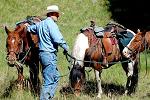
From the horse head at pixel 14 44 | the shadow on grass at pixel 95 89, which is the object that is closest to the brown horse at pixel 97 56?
the shadow on grass at pixel 95 89

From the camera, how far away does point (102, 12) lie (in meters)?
25.2

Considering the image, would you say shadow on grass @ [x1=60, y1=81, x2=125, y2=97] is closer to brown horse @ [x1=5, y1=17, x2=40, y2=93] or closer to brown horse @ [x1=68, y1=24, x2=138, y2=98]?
brown horse @ [x1=68, y1=24, x2=138, y2=98]

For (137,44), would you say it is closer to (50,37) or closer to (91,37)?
(91,37)

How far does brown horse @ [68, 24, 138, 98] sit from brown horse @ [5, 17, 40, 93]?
0.87m

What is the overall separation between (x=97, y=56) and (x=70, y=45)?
715 cm

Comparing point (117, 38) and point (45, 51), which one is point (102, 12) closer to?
point (117, 38)

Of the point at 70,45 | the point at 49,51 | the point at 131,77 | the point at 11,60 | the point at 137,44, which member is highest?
the point at 70,45

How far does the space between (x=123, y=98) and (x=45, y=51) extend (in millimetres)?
2480

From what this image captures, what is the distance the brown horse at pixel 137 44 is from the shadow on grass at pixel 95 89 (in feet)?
3.44

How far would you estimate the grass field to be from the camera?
9789mm

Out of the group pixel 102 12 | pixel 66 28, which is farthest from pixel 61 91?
pixel 102 12

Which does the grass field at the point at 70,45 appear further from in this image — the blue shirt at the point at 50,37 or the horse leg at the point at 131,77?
the blue shirt at the point at 50,37

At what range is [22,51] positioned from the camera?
366 inches

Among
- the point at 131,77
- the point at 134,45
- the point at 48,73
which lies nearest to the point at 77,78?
the point at 48,73
